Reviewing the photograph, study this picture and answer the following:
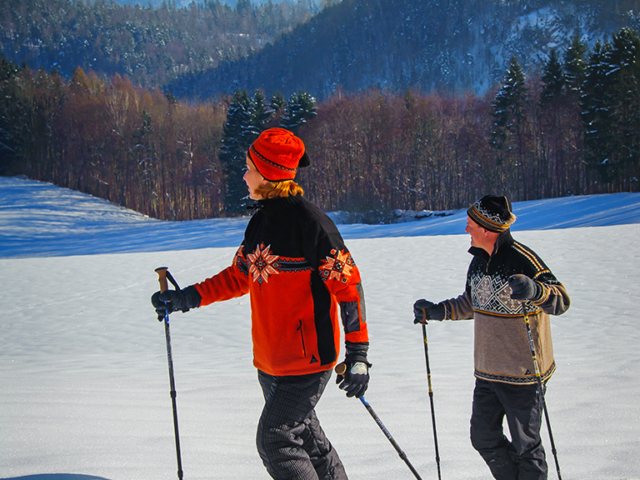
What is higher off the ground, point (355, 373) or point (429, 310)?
point (429, 310)

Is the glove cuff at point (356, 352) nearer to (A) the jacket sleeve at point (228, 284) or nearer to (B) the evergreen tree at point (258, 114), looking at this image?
(A) the jacket sleeve at point (228, 284)

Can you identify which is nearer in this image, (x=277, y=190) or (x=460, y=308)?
(x=277, y=190)

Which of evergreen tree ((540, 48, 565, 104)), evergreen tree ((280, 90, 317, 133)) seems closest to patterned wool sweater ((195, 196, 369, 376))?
evergreen tree ((540, 48, 565, 104))

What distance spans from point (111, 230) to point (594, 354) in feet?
109

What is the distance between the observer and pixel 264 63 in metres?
150

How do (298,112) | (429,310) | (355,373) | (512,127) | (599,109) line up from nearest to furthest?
(355,373) < (429,310) < (599,109) < (512,127) < (298,112)

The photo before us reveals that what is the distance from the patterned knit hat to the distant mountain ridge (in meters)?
123

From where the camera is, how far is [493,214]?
2445 millimetres

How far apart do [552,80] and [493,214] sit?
3486 cm

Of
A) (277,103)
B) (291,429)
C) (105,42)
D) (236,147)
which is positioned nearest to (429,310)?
(291,429)

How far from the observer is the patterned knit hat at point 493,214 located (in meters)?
2.43

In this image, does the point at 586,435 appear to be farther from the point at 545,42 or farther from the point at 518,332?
the point at 545,42

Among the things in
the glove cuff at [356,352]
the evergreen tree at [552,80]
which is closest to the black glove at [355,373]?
the glove cuff at [356,352]

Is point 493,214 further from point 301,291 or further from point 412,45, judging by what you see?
point 412,45
